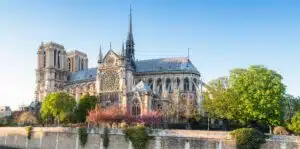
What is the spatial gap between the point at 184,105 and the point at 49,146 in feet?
70.1

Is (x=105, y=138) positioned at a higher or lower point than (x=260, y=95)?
lower

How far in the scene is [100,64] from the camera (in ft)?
247

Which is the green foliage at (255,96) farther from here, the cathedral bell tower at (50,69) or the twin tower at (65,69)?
the cathedral bell tower at (50,69)

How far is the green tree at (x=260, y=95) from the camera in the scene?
1576 inches

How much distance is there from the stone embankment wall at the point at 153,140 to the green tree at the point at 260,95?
399 inches

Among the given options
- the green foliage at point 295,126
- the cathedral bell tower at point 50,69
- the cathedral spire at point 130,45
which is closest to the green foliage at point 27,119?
the cathedral bell tower at point 50,69

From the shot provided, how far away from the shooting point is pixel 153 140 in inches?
1359

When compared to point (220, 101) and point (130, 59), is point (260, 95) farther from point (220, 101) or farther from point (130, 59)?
point (130, 59)

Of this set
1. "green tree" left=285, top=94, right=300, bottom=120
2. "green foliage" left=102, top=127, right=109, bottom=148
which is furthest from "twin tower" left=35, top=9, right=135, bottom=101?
"green foliage" left=102, top=127, right=109, bottom=148

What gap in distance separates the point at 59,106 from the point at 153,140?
3275 cm

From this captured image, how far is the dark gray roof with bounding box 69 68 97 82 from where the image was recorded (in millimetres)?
85275

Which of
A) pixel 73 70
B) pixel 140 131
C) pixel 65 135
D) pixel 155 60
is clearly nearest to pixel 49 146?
pixel 65 135

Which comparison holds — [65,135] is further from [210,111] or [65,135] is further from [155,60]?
[155,60]

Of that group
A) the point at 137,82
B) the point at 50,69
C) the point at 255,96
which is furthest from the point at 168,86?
the point at 255,96
